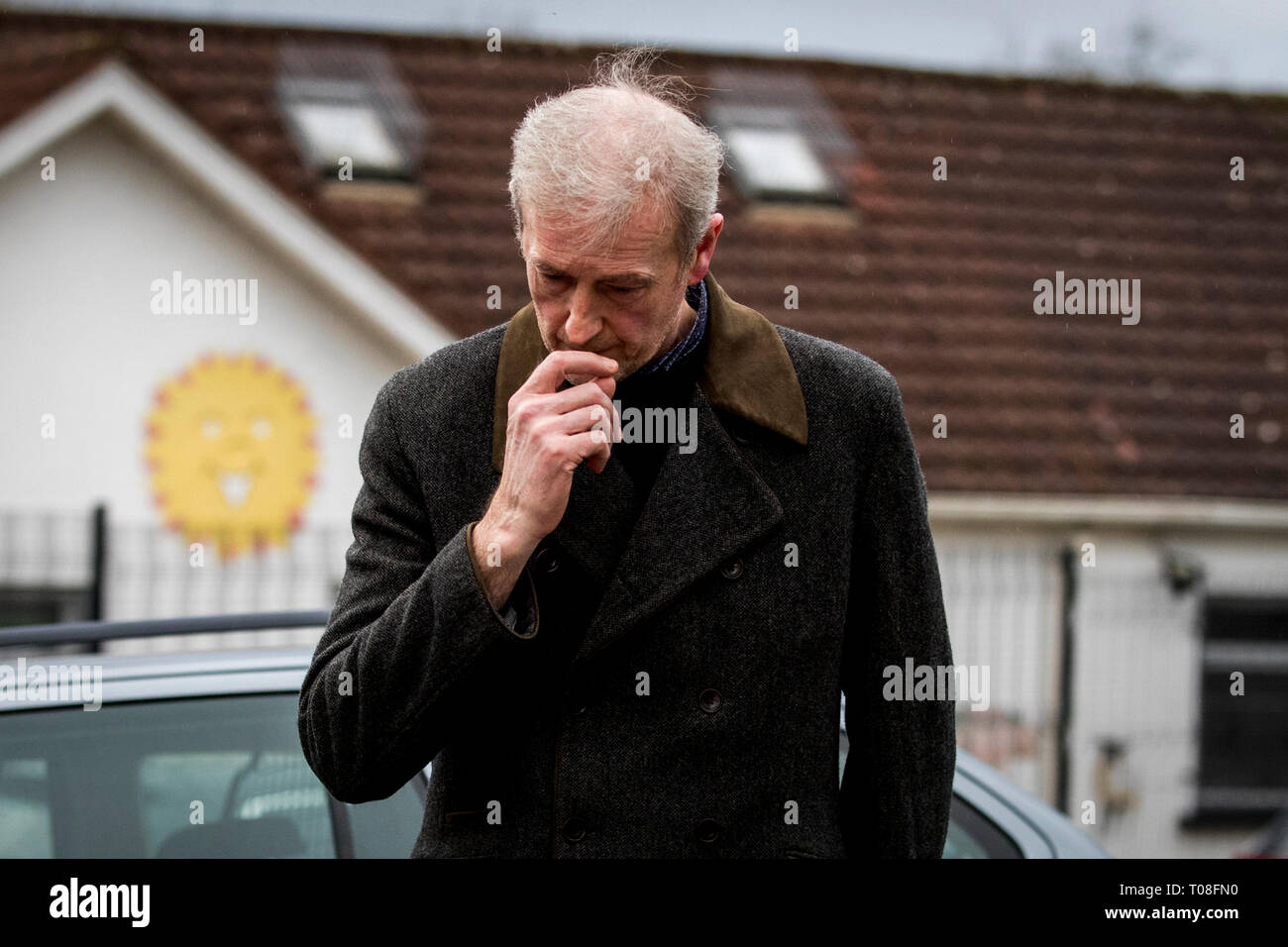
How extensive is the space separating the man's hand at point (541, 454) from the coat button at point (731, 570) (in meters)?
0.28

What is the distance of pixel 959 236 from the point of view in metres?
11.2

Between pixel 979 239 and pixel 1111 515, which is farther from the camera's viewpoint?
pixel 979 239

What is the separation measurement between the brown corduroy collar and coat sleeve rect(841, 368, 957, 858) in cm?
12

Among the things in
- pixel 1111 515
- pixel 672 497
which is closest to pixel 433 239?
pixel 1111 515

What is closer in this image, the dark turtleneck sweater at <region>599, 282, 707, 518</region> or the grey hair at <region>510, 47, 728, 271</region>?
the grey hair at <region>510, 47, 728, 271</region>

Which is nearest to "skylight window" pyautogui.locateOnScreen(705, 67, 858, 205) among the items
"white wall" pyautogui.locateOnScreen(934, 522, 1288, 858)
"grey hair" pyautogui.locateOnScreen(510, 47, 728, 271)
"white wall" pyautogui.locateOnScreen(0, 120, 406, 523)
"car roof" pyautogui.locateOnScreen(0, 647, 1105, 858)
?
"white wall" pyautogui.locateOnScreen(934, 522, 1288, 858)

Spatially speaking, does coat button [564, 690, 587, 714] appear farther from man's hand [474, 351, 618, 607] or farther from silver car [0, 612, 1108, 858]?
silver car [0, 612, 1108, 858]

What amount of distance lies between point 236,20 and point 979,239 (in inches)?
215

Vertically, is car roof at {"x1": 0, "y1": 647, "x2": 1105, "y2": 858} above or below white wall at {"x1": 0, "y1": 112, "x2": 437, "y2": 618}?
below

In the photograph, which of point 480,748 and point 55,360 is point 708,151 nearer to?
point 480,748

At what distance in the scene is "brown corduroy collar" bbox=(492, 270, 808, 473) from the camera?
6.71 ft

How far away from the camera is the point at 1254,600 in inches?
431

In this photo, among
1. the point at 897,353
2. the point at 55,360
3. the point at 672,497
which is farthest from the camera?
the point at 897,353

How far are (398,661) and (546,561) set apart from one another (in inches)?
11.1
